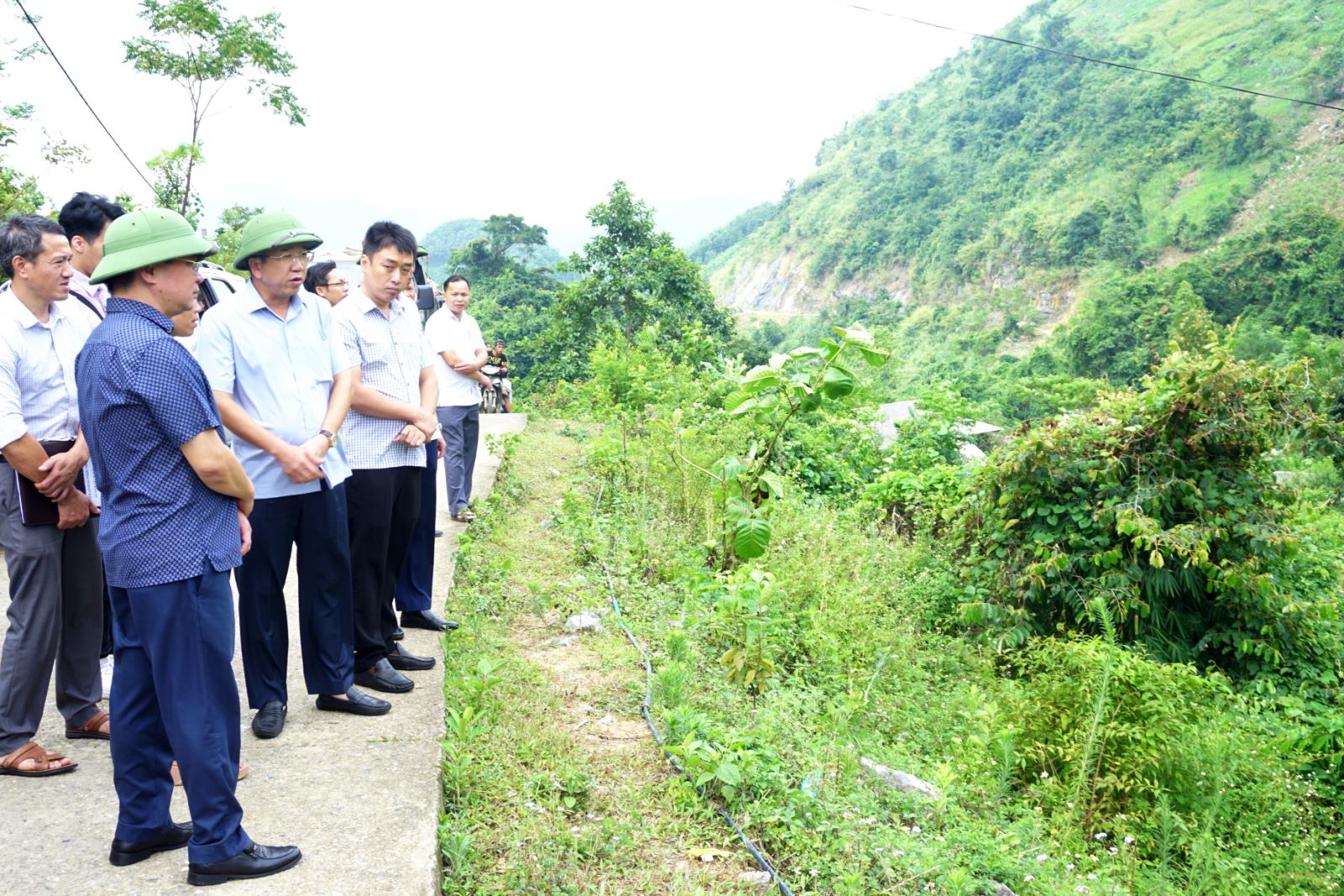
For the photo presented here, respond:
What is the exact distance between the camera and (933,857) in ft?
9.46

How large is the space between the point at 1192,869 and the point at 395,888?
281 centimetres

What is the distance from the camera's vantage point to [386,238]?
3854 mm

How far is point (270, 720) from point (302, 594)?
453 millimetres

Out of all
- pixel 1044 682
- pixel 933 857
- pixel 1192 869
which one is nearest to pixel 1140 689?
pixel 1044 682

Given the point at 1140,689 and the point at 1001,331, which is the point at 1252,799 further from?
the point at 1001,331

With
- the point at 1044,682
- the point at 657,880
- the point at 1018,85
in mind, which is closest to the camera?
the point at 657,880

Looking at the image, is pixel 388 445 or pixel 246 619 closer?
pixel 246 619

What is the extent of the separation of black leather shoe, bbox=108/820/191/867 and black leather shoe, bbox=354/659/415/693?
1.15 metres

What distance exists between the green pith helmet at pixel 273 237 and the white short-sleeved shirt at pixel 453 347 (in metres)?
3.09

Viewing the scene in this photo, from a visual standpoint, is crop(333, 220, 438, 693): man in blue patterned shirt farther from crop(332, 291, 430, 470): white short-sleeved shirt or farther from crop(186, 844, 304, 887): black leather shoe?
crop(186, 844, 304, 887): black leather shoe

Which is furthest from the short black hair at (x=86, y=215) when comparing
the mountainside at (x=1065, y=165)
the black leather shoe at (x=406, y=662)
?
the mountainside at (x=1065, y=165)

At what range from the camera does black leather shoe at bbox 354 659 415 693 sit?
3.77m

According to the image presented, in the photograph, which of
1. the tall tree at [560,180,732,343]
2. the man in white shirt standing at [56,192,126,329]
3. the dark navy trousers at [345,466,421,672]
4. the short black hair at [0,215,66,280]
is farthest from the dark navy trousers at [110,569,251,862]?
the tall tree at [560,180,732,343]

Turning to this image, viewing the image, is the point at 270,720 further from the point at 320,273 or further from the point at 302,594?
the point at 320,273
